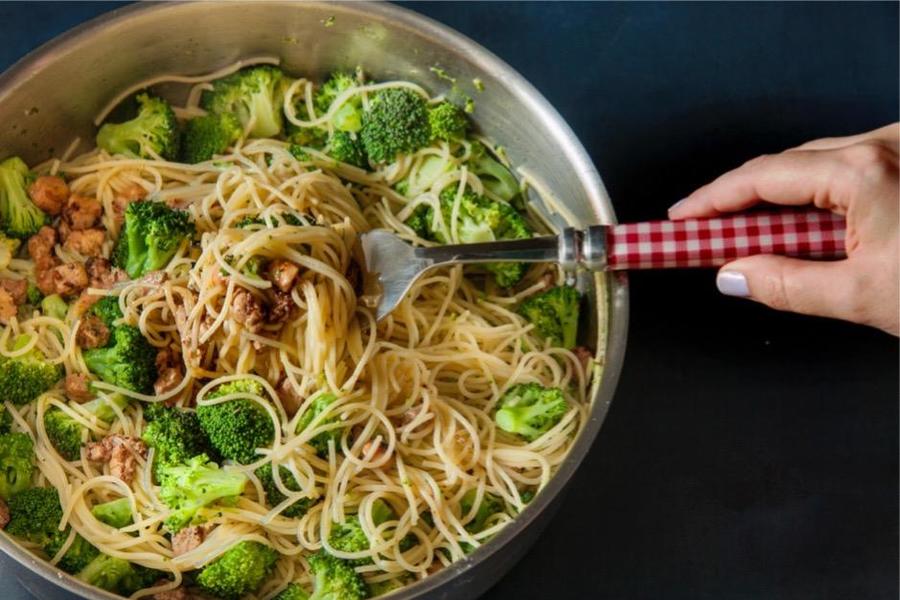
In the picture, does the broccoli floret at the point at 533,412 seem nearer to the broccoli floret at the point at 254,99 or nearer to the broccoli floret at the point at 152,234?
the broccoli floret at the point at 152,234

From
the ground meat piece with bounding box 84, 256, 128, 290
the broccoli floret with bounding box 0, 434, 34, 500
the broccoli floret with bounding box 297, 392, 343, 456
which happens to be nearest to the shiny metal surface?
the broccoli floret with bounding box 0, 434, 34, 500

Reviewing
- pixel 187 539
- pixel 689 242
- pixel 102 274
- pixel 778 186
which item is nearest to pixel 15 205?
pixel 102 274

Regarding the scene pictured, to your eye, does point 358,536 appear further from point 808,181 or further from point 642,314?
point 808,181

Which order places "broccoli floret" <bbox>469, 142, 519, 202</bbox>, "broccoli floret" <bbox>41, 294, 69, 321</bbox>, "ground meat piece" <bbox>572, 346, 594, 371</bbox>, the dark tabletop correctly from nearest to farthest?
1. "broccoli floret" <bbox>41, 294, 69, 321</bbox>
2. "ground meat piece" <bbox>572, 346, 594, 371</bbox>
3. the dark tabletop
4. "broccoli floret" <bbox>469, 142, 519, 202</bbox>

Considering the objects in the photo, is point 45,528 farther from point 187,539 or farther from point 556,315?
point 556,315

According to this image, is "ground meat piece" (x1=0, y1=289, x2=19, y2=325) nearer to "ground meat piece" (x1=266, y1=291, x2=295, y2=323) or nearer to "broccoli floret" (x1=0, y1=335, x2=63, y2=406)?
"broccoli floret" (x1=0, y1=335, x2=63, y2=406)

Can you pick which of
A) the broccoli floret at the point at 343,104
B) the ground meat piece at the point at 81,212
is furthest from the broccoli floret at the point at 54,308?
the broccoli floret at the point at 343,104
